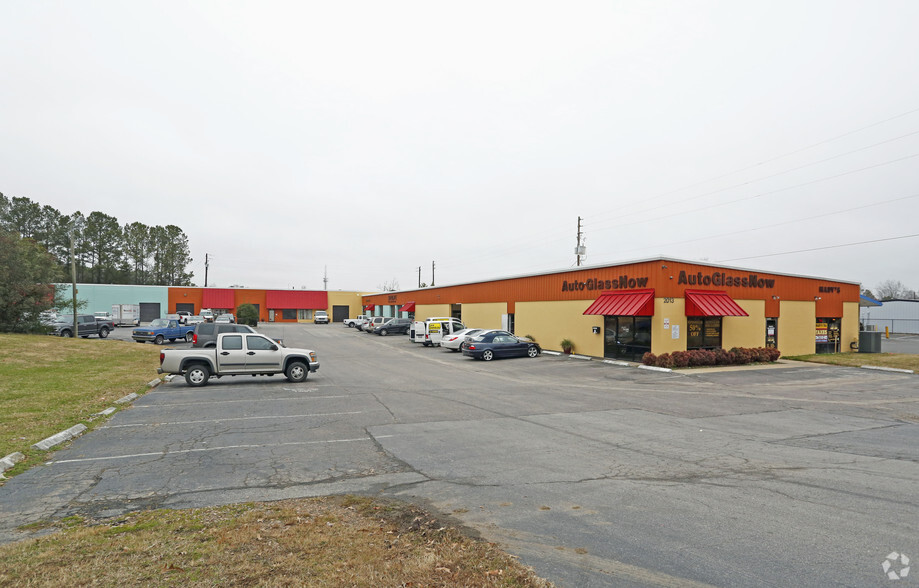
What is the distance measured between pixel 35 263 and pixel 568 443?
38.4m

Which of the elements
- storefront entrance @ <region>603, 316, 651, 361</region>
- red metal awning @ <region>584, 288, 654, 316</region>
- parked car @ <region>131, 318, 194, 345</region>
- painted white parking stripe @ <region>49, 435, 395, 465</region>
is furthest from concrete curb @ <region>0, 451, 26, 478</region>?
parked car @ <region>131, 318, 194, 345</region>

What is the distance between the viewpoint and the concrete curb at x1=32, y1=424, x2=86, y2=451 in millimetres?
8203

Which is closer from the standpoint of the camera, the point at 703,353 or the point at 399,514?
the point at 399,514

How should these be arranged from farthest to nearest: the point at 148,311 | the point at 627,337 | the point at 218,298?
the point at 218,298 → the point at 148,311 → the point at 627,337

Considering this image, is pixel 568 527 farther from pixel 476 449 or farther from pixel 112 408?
pixel 112 408

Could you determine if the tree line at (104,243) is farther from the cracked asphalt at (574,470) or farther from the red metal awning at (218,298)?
the cracked asphalt at (574,470)

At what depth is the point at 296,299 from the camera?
257 ft

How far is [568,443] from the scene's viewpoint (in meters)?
8.89

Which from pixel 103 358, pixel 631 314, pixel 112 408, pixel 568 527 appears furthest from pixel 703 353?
pixel 103 358

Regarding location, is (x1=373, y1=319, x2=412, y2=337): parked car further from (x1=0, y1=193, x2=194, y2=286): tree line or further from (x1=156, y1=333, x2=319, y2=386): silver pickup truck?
(x1=0, y1=193, x2=194, y2=286): tree line

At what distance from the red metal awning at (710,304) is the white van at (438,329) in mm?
16425

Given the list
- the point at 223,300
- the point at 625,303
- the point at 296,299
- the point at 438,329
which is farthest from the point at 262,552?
the point at 296,299

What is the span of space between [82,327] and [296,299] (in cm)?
4286

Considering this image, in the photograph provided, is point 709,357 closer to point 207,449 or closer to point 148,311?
point 207,449
